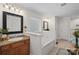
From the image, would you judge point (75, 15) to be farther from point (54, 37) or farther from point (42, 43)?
point (42, 43)

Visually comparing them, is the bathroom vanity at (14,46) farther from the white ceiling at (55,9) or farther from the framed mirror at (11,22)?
the white ceiling at (55,9)

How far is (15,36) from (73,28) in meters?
1.03

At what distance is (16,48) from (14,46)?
1.8 inches

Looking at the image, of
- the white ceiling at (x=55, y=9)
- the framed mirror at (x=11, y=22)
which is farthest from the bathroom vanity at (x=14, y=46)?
the white ceiling at (x=55, y=9)

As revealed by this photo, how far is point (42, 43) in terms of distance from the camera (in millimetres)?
2111

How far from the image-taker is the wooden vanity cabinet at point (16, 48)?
1581mm

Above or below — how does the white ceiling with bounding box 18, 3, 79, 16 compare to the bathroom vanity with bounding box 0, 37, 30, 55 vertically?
above

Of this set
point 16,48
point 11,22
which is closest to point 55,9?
point 11,22

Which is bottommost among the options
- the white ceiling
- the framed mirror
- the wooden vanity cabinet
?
the wooden vanity cabinet

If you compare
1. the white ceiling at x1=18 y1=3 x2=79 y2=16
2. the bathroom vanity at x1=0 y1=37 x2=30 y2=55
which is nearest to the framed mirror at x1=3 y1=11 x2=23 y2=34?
the bathroom vanity at x1=0 y1=37 x2=30 y2=55

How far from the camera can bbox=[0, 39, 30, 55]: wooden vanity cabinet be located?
1.58 meters

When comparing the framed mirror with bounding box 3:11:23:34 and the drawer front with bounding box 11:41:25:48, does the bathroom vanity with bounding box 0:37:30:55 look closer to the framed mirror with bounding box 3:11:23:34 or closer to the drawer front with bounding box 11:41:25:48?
the drawer front with bounding box 11:41:25:48

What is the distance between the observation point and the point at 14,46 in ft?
5.92

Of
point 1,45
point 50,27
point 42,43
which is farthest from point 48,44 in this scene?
point 1,45
